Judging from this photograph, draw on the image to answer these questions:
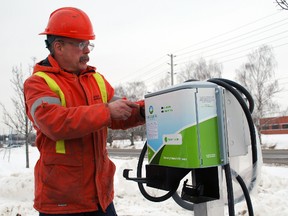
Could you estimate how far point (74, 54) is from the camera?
6.81ft

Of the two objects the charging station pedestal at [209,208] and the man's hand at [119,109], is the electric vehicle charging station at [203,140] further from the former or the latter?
the man's hand at [119,109]

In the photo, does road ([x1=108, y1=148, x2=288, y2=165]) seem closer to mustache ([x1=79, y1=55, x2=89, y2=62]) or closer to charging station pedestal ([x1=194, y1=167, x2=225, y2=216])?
charging station pedestal ([x1=194, y1=167, x2=225, y2=216])

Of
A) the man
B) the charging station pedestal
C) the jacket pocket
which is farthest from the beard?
the charging station pedestal

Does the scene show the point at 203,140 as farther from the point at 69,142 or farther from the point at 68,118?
the point at 69,142

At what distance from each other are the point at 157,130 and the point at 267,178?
5.82 metres

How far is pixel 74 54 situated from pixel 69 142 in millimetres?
531

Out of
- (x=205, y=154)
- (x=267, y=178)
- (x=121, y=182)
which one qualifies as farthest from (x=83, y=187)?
(x=267, y=178)

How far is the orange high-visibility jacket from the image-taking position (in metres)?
1.76

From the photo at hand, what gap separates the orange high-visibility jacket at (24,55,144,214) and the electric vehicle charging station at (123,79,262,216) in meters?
0.31

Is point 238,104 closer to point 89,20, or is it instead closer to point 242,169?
point 242,169

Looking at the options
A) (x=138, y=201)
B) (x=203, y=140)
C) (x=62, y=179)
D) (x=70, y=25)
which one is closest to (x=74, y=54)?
(x=70, y=25)

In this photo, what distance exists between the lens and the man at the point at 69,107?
1.92 m

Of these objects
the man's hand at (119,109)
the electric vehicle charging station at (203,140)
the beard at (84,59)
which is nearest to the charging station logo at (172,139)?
the electric vehicle charging station at (203,140)

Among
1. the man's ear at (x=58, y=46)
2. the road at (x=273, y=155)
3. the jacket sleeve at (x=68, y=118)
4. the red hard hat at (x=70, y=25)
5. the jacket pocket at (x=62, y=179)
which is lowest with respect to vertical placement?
the road at (x=273, y=155)
